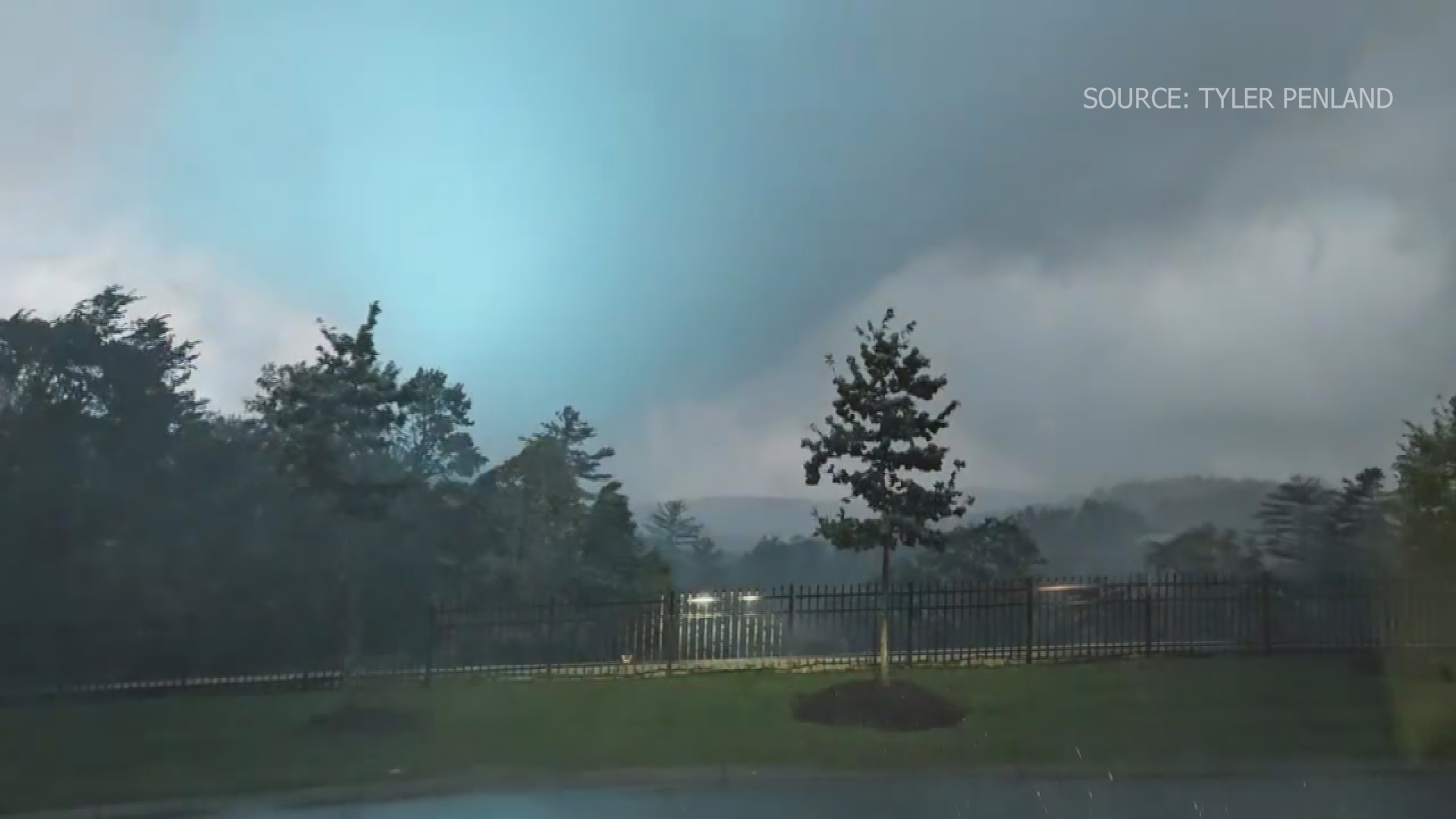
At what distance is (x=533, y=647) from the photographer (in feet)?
61.3

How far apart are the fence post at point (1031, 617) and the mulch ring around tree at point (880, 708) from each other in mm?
3652

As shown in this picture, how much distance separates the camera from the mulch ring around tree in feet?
47.1

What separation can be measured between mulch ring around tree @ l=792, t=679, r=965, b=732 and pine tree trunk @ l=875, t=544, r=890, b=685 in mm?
233

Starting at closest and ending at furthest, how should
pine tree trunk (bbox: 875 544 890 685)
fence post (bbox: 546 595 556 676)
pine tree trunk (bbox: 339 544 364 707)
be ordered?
pine tree trunk (bbox: 875 544 890 685) < pine tree trunk (bbox: 339 544 364 707) < fence post (bbox: 546 595 556 676)

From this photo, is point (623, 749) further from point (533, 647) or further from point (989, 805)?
point (533, 647)

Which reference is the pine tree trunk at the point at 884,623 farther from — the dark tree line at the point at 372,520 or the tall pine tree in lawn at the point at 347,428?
the tall pine tree in lawn at the point at 347,428

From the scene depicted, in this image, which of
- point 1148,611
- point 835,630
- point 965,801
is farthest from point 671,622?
point 965,801

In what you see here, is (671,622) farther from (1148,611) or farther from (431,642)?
(1148,611)

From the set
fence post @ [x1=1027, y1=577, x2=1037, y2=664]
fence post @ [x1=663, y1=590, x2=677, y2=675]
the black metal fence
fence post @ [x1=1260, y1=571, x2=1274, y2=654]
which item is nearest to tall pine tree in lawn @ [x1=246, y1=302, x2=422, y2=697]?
the black metal fence

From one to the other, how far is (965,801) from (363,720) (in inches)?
304

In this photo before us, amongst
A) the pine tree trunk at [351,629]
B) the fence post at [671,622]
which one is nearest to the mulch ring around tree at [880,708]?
the fence post at [671,622]

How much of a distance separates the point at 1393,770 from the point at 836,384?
780cm

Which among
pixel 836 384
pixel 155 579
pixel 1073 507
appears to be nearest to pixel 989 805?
pixel 836 384

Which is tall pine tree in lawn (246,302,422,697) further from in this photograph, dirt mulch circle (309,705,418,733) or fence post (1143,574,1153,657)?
fence post (1143,574,1153,657)
